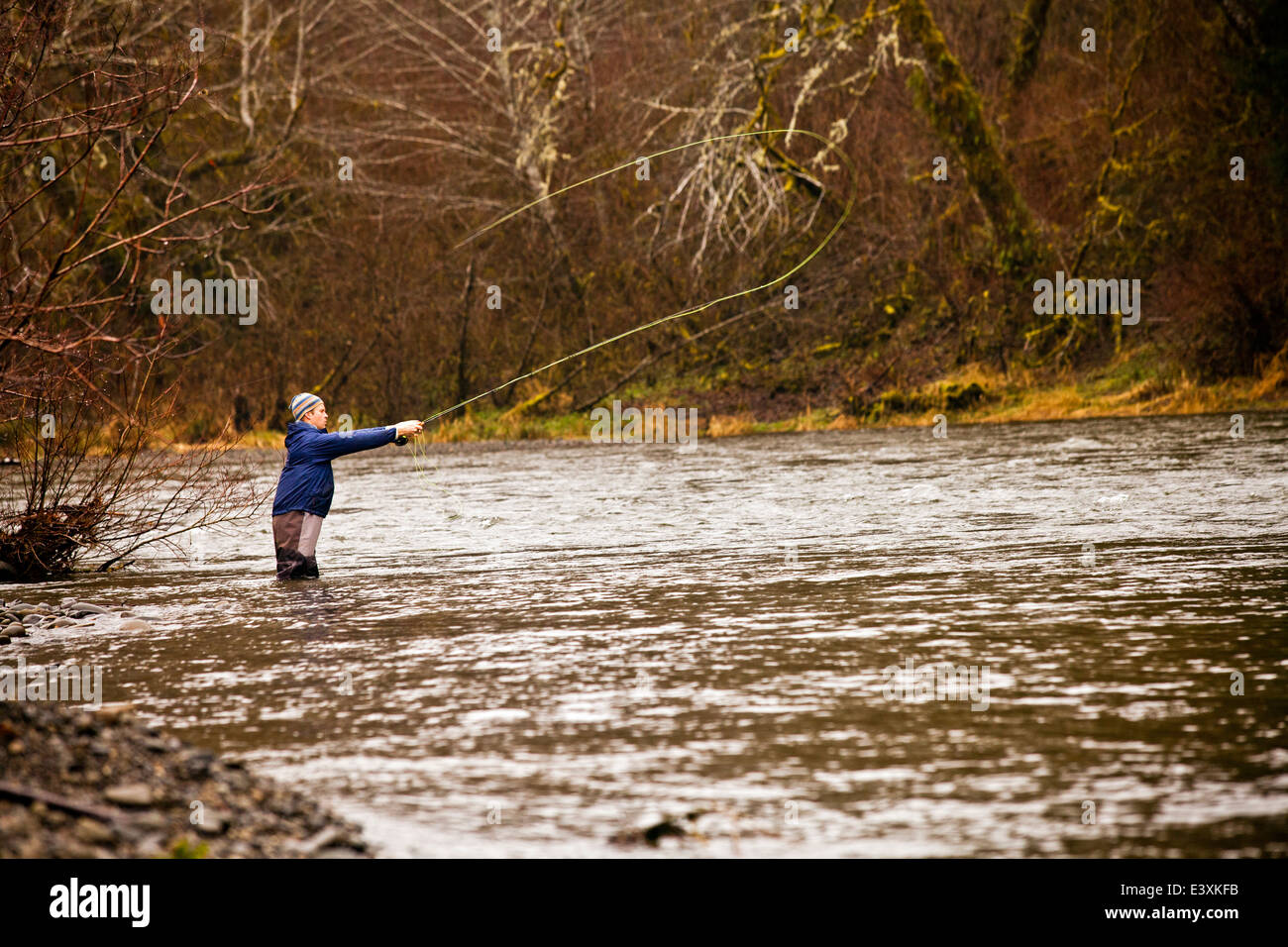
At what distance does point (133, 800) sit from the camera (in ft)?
17.3

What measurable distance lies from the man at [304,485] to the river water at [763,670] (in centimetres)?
34

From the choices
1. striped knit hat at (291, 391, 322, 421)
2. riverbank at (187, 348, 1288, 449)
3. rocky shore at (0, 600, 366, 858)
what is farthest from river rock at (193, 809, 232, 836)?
riverbank at (187, 348, 1288, 449)

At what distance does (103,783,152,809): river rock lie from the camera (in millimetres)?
5246

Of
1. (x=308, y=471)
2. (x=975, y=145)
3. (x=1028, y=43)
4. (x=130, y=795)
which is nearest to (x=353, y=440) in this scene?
(x=308, y=471)

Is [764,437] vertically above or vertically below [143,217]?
below

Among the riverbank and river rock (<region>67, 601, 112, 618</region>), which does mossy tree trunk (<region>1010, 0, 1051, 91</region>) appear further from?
river rock (<region>67, 601, 112, 618</region>)

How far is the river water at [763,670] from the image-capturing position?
5.38 m

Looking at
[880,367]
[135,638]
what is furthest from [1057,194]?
[135,638]

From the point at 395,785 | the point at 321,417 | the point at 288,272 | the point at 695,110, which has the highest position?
the point at 695,110

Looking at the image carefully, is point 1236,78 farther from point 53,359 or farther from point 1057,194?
point 53,359

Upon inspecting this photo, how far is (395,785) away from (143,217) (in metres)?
28.4

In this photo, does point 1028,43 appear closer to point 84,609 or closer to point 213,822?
point 84,609

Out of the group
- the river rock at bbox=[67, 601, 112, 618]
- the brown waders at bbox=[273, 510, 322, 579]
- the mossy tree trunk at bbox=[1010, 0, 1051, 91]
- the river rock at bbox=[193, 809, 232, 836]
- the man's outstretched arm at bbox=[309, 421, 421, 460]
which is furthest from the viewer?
the mossy tree trunk at bbox=[1010, 0, 1051, 91]

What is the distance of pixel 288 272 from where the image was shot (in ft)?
117
